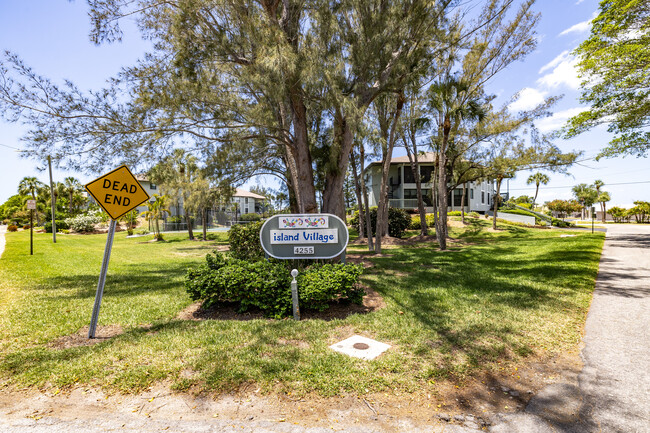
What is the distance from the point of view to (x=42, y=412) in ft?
10.1

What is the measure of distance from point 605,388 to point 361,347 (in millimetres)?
2608

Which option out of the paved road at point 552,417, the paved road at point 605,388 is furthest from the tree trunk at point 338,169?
the paved road at point 552,417

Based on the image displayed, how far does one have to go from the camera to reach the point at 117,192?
5.06 metres

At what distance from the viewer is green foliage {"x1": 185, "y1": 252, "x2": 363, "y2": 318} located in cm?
565

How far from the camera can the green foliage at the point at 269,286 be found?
565 centimetres

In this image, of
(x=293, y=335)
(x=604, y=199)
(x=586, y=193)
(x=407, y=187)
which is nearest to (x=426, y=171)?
(x=407, y=187)

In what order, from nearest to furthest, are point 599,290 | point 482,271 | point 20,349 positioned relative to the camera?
point 20,349 → point 599,290 → point 482,271

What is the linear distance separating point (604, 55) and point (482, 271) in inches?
502

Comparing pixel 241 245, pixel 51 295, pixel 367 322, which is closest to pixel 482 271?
pixel 367 322

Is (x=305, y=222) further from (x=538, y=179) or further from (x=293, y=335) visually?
(x=538, y=179)

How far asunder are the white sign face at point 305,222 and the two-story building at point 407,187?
2779cm

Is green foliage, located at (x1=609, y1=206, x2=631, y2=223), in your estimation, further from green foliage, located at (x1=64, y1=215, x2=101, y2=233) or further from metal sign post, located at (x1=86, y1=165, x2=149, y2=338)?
green foliage, located at (x1=64, y1=215, x2=101, y2=233)

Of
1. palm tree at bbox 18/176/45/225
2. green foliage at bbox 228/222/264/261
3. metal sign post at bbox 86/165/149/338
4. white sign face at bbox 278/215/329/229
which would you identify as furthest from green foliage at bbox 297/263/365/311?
palm tree at bbox 18/176/45/225

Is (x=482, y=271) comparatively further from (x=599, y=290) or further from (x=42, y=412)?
(x=42, y=412)
